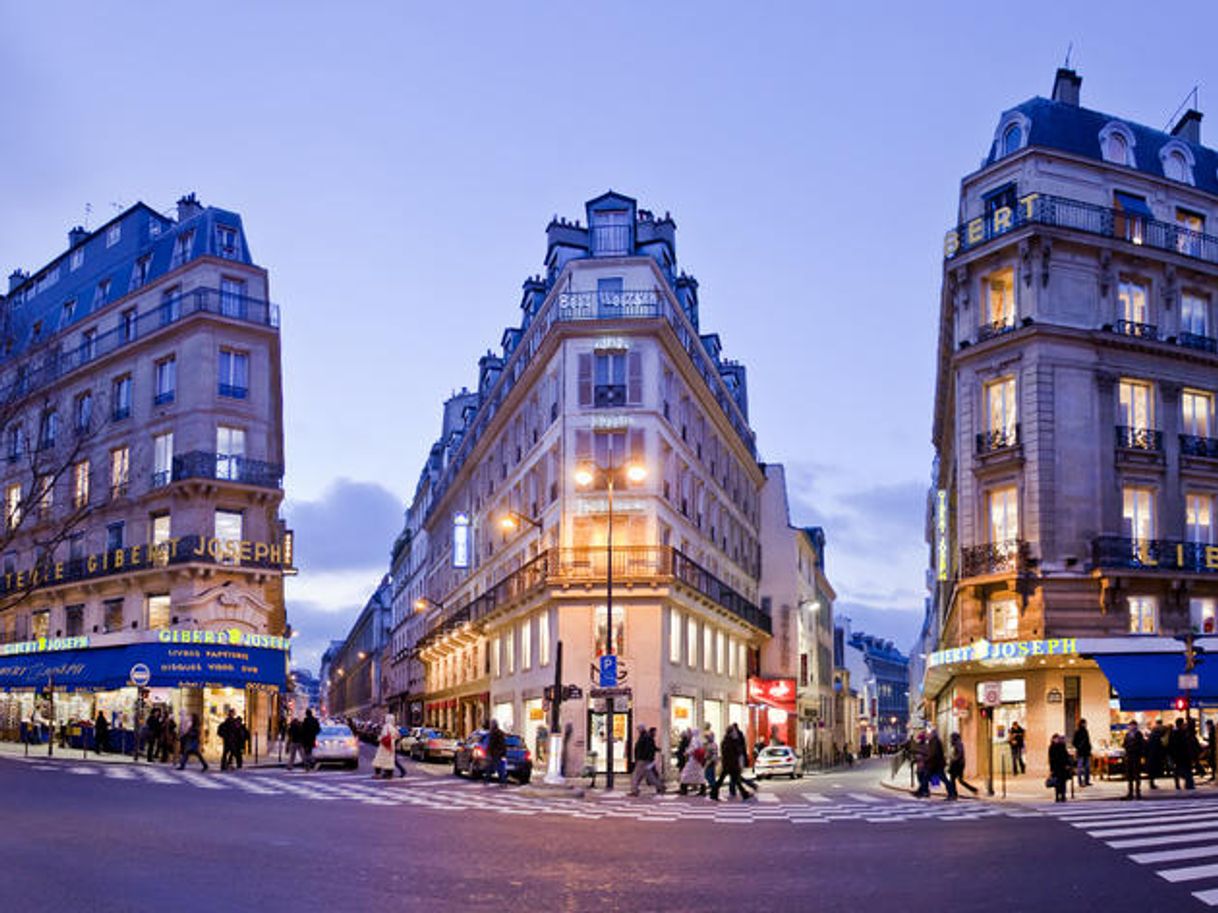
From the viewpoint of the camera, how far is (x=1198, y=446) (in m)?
39.4

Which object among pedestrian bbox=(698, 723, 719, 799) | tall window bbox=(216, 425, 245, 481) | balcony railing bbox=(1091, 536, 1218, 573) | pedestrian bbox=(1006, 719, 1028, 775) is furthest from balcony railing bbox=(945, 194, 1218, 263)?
tall window bbox=(216, 425, 245, 481)

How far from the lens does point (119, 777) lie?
97.6 feet

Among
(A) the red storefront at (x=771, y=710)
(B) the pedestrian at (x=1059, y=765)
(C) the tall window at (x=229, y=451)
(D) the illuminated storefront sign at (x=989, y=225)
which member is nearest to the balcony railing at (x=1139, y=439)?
(D) the illuminated storefront sign at (x=989, y=225)

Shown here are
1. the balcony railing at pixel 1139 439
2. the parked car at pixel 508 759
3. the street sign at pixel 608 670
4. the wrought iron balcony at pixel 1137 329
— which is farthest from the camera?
the wrought iron balcony at pixel 1137 329

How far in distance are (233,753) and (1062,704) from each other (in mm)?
23072

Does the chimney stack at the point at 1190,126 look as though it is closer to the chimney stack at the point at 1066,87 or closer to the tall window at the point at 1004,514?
the chimney stack at the point at 1066,87

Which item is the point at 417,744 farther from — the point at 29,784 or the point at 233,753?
the point at 29,784

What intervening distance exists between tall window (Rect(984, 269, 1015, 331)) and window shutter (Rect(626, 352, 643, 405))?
1148 centimetres

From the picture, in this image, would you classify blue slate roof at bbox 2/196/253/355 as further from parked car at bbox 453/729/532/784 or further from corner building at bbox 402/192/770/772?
parked car at bbox 453/729/532/784

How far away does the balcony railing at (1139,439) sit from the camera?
3831 cm

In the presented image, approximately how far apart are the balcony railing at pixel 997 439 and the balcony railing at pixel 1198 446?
511 cm

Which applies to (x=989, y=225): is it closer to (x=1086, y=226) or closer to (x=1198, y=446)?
(x=1086, y=226)

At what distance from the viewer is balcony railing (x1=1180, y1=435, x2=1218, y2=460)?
129ft

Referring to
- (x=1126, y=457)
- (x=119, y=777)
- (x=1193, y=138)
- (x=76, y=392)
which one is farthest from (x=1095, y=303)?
(x=76, y=392)
